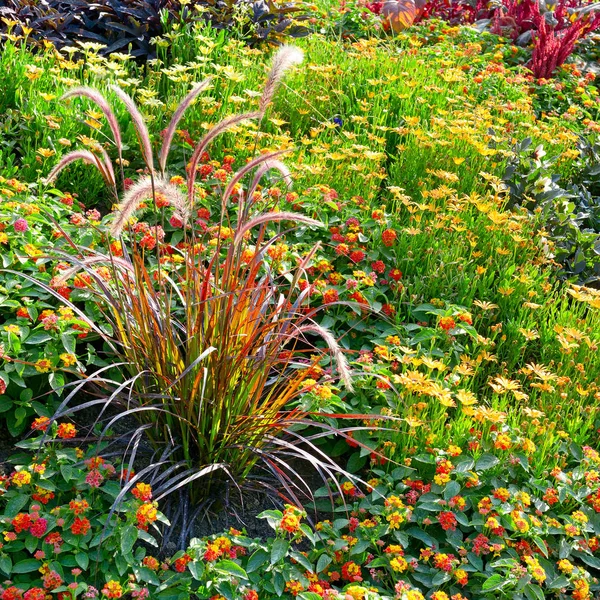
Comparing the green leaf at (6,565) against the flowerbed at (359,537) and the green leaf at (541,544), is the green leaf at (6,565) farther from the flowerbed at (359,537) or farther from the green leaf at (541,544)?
the green leaf at (541,544)

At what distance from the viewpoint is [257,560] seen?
2195 mm

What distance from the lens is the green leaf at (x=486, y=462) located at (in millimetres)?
2557

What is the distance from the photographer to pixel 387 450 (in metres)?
2.61

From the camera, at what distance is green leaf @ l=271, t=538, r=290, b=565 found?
2.16 m

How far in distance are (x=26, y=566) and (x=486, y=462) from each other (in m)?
1.47

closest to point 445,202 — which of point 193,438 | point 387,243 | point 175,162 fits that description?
point 387,243

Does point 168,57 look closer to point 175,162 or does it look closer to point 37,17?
point 37,17

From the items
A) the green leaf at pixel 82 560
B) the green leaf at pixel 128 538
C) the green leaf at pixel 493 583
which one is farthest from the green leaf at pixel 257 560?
the green leaf at pixel 493 583

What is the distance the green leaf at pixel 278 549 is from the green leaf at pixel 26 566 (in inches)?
25.2

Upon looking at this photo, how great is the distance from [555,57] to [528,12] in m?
1.15

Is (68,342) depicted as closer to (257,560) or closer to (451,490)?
(257,560)

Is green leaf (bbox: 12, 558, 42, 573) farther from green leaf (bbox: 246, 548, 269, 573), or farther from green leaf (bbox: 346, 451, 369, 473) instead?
green leaf (bbox: 346, 451, 369, 473)

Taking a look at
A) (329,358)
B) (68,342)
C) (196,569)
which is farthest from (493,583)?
(68,342)

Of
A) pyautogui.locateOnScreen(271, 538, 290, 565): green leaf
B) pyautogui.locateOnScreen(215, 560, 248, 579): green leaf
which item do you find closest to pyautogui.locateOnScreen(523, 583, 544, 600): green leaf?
pyautogui.locateOnScreen(271, 538, 290, 565): green leaf
